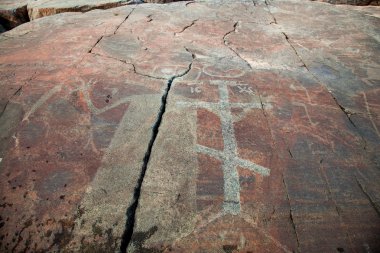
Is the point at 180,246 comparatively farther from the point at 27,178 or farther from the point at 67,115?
the point at 67,115

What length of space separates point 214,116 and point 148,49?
1.04 metres

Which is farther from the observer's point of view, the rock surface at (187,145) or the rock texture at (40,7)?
the rock texture at (40,7)

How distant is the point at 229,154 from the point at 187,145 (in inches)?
8.2

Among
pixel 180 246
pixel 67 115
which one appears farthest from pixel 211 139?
pixel 67 115

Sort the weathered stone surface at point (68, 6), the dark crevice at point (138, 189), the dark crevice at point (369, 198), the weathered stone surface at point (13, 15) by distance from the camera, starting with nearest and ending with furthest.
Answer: the dark crevice at point (138, 189) → the dark crevice at point (369, 198) → the weathered stone surface at point (68, 6) → the weathered stone surface at point (13, 15)

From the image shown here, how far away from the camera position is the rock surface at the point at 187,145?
3.12 ft

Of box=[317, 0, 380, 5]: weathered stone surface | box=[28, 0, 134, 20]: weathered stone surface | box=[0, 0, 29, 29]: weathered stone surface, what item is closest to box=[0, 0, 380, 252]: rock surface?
box=[28, 0, 134, 20]: weathered stone surface

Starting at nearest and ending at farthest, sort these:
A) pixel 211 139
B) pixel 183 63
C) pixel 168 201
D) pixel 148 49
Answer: pixel 168 201, pixel 211 139, pixel 183 63, pixel 148 49

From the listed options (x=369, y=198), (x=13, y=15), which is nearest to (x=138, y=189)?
(x=369, y=198)

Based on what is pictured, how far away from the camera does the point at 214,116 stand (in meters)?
1.47

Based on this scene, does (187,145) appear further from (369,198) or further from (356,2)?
(356,2)

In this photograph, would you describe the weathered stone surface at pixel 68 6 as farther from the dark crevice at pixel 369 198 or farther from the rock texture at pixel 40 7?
the dark crevice at pixel 369 198

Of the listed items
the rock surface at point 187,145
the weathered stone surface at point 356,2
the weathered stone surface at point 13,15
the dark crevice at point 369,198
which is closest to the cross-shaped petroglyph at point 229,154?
the rock surface at point 187,145

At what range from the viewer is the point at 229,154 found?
1.25 meters
